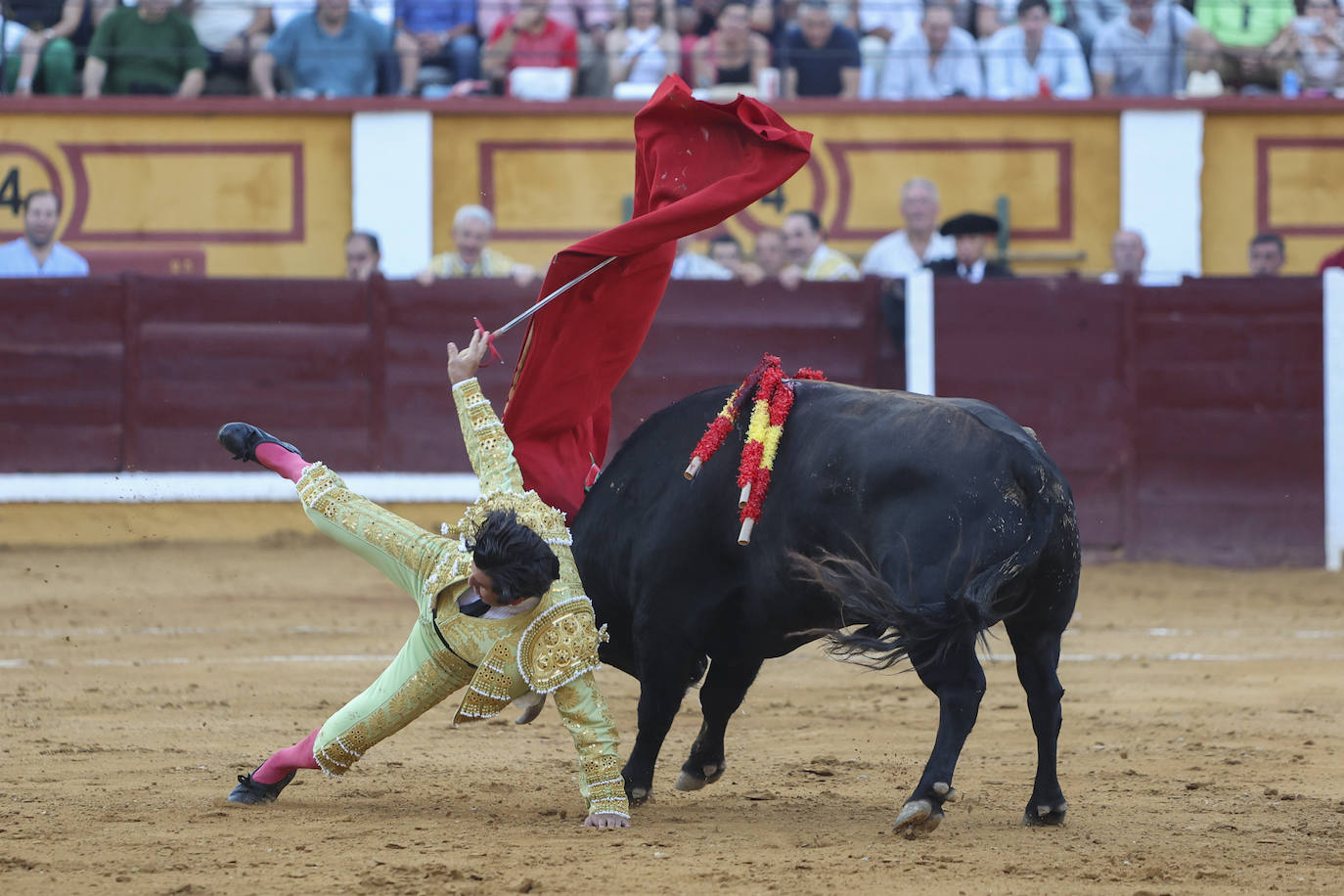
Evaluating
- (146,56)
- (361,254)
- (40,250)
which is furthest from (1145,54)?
(40,250)

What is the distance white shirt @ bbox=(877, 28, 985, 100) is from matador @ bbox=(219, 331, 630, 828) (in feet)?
19.8

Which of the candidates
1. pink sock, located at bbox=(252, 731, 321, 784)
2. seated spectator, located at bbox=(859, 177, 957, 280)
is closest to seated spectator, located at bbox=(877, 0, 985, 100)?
seated spectator, located at bbox=(859, 177, 957, 280)

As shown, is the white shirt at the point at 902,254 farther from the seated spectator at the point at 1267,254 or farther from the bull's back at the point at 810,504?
the bull's back at the point at 810,504

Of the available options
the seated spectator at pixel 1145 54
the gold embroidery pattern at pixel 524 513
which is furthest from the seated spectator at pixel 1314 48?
the gold embroidery pattern at pixel 524 513

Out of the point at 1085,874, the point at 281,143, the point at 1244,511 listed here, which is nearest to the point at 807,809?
the point at 1085,874

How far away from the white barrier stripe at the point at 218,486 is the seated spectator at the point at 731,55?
2.41 metres

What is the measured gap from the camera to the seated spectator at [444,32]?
369 inches

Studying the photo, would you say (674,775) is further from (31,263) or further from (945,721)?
(31,263)

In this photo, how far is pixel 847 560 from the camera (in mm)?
3297

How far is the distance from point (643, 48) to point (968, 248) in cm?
205

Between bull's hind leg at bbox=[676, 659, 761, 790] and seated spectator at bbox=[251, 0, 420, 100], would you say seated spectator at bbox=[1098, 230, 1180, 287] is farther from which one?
bull's hind leg at bbox=[676, 659, 761, 790]

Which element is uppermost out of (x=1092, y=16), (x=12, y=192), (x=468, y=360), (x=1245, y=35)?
(x=1092, y=16)

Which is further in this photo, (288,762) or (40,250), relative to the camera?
(40,250)

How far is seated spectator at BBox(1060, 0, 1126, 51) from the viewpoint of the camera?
9.48 m
